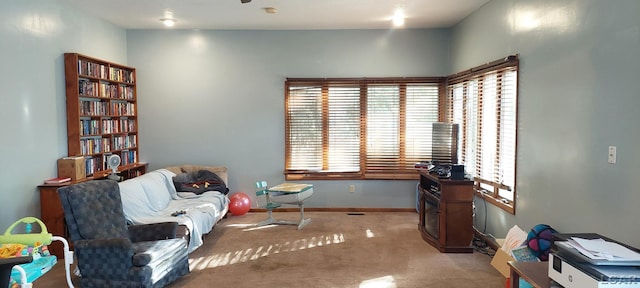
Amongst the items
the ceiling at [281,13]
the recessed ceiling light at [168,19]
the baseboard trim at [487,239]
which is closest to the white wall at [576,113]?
the baseboard trim at [487,239]

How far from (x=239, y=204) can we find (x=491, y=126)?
350cm

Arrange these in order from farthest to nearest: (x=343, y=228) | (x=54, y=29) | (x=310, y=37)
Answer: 1. (x=310, y=37)
2. (x=343, y=228)
3. (x=54, y=29)

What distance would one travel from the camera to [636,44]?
2.41 m

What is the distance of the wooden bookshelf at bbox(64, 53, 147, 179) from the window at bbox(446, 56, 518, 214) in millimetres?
4576

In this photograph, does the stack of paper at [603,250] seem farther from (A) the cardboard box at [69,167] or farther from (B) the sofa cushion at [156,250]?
(A) the cardboard box at [69,167]

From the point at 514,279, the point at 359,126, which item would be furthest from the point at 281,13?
the point at 514,279

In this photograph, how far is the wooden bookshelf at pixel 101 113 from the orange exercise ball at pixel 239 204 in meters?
1.49

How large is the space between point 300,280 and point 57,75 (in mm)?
3491

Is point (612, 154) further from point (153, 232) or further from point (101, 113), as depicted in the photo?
point (101, 113)

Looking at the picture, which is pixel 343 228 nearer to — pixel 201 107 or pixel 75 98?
pixel 201 107

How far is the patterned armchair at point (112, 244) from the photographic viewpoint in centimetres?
313

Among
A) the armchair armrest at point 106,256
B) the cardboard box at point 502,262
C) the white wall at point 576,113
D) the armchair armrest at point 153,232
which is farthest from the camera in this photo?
the armchair armrest at point 153,232

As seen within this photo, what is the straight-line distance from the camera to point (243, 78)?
6195mm

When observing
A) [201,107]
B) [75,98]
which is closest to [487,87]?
[201,107]
